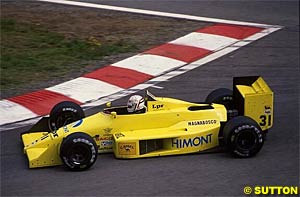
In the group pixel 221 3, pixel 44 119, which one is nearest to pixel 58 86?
pixel 44 119

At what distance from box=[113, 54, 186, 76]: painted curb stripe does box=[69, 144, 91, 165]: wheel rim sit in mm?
3945

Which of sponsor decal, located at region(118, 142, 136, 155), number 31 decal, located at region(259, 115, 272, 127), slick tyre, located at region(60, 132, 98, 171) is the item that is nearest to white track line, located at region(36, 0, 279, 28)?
number 31 decal, located at region(259, 115, 272, 127)

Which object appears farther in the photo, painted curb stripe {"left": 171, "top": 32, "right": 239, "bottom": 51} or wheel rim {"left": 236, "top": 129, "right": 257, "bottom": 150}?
painted curb stripe {"left": 171, "top": 32, "right": 239, "bottom": 51}

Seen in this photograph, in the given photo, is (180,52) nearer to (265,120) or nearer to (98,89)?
(98,89)

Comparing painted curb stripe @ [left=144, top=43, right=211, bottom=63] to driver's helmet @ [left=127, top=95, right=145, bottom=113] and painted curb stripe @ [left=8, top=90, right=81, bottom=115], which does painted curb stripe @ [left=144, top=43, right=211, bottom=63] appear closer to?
painted curb stripe @ [left=8, top=90, right=81, bottom=115]

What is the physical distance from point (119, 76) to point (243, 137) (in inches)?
148

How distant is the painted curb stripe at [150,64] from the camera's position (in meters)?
11.8

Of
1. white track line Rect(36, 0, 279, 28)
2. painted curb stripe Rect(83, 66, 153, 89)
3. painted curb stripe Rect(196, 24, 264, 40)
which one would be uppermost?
white track line Rect(36, 0, 279, 28)

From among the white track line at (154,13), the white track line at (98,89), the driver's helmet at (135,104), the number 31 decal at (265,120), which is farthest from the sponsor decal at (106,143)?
the white track line at (154,13)

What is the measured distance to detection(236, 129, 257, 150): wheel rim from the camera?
8062mm

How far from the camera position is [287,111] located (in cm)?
982

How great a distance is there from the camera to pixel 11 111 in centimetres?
1002

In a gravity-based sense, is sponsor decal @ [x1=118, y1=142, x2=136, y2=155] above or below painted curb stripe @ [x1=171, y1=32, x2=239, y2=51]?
below

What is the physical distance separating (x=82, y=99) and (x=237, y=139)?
3.15 meters
